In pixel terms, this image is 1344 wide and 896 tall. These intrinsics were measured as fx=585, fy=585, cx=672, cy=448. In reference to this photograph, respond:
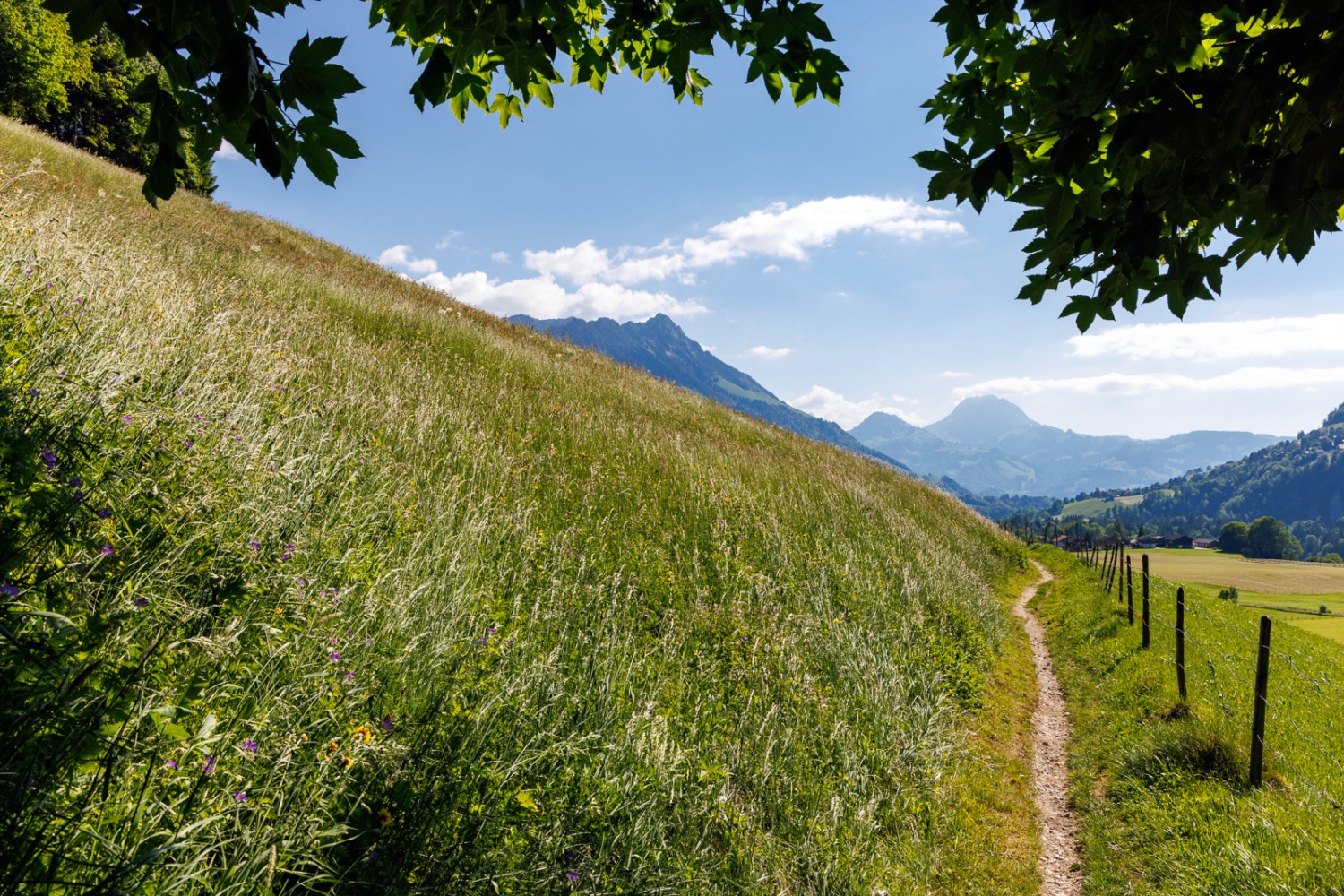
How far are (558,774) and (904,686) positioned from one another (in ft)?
17.8

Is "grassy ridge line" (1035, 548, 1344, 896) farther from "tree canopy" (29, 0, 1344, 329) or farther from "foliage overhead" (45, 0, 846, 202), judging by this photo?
"foliage overhead" (45, 0, 846, 202)

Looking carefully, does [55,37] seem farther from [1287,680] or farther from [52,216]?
[1287,680]

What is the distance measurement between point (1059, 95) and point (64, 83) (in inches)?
2453

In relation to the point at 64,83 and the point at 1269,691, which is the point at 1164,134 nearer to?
the point at 1269,691

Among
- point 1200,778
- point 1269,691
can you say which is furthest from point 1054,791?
point 1269,691

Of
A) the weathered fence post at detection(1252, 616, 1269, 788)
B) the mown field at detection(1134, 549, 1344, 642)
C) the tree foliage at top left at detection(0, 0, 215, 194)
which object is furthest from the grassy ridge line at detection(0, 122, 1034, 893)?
the mown field at detection(1134, 549, 1344, 642)

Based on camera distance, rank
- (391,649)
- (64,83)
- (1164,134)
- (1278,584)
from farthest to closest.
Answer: (1278,584) → (64,83) → (391,649) → (1164,134)

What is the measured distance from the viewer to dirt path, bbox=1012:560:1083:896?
5672 millimetres

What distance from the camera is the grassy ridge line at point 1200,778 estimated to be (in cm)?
489

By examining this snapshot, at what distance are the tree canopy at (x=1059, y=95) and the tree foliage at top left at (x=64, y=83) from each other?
33868 mm

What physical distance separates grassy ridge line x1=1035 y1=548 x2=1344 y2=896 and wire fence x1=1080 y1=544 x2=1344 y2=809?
3cm

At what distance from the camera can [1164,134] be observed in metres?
2.55

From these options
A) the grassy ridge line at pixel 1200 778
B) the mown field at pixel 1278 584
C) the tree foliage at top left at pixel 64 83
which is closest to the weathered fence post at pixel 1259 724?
the grassy ridge line at pixel 1200 778

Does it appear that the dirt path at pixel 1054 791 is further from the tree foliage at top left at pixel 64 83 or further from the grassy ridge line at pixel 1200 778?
the tree foliage at top left at pixel 64 83
